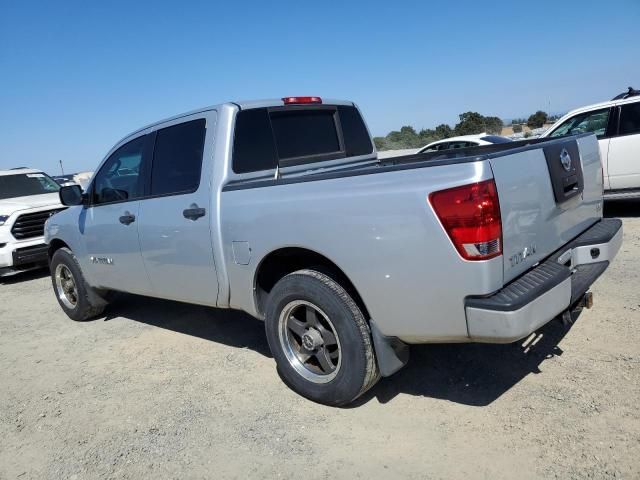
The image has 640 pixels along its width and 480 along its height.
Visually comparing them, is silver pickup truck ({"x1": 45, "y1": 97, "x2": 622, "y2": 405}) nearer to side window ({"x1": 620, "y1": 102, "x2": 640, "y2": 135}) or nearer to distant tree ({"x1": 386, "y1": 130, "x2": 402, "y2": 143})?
side window ({"x1": 620, "y1": 102, "x2": 640, "y2": 135})

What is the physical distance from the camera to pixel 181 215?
3.94 m

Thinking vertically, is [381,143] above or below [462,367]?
below

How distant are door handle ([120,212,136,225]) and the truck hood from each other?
16.6 ft

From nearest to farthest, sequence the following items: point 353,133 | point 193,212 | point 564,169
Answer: point 564,169 < point 193,212 < point 353,133

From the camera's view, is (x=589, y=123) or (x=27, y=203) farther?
(x=27, y=203)

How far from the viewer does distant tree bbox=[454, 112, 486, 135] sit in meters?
43.4

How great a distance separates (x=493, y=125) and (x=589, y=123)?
38.7 meters

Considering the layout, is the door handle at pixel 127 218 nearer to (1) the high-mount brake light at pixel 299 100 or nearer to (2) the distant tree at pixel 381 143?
(1) the high-mount brake light at pixel 299 100

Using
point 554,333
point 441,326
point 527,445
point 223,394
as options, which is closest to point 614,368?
point 554,333

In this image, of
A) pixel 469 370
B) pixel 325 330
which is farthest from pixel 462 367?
pixel 325 330

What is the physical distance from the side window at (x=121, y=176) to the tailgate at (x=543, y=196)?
126 inches

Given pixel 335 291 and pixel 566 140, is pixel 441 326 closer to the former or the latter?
pixel 335 291

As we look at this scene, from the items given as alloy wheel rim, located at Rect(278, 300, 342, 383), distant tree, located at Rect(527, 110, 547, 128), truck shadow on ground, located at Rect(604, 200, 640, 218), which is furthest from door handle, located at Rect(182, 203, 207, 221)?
distant tree, located at Rect(527, 110, 547, 128)

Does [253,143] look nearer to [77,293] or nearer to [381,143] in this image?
[77,293]
